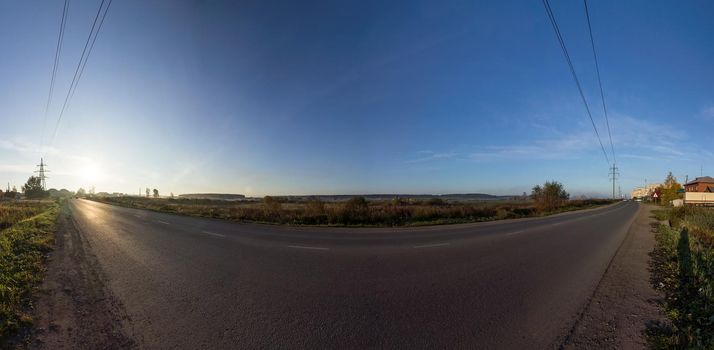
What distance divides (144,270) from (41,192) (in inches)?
4614

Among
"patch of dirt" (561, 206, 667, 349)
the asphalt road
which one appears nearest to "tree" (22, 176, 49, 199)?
the asphalt road

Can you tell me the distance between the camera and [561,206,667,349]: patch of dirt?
4.02 metres

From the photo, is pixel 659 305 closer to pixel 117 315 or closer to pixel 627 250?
pixel 627 250

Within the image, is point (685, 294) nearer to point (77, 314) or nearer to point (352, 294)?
point (352, 294)

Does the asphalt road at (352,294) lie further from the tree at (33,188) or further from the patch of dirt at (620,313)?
the tree at (33,188)

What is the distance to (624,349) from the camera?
3.83m

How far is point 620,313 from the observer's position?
4.93 meters

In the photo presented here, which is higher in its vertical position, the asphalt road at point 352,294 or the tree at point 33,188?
the tree at point 33,188

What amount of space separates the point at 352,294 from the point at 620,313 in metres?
4.19

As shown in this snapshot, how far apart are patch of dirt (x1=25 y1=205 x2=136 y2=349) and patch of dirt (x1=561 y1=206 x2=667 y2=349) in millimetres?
5798

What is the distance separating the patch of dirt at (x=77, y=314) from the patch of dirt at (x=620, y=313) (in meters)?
5.80

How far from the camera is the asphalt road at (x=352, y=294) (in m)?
4.05

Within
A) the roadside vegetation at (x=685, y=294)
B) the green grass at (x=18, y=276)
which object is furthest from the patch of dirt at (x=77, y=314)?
the roadside vegetation at (x=685, y=294)

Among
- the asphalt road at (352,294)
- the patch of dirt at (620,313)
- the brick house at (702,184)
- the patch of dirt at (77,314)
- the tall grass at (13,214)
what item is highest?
the brick house at (702,184)
